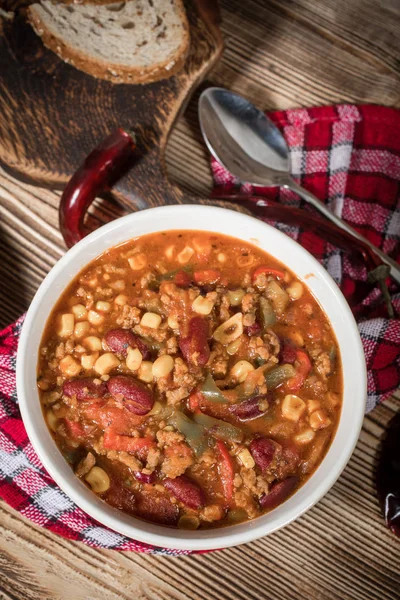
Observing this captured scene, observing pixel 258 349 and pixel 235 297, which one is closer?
pixel 258 349

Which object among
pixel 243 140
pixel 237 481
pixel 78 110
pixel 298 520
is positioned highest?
pixel 78 110

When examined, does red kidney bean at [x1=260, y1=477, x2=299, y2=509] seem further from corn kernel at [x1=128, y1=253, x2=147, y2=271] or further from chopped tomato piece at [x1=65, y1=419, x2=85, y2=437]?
corn kernel at [x1=128, y1=253, x2=147, y2=271]

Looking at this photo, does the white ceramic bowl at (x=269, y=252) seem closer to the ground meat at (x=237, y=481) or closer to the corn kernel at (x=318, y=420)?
the corn kernel at (x=318, y=420)

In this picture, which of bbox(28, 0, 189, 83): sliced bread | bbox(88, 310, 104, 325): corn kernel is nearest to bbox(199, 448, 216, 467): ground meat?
bbox(88, 310, 104, 325): corn kernel

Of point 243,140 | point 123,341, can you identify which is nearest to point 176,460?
point 123,341

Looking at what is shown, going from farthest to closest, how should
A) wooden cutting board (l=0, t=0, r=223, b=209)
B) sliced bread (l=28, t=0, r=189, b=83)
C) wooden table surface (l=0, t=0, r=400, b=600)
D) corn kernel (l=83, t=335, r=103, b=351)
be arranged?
sliced bread (l=28, t=0, r=189, b=83) → wooden cutting board (l=0, t=0, r=223, b=209) → wooden table surface (l=0, t=0, r=400, b=600) → corn kernel (l=83, t=335, r=103, b=351)

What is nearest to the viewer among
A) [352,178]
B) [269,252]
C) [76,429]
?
[76,429]

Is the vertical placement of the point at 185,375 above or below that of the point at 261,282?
below

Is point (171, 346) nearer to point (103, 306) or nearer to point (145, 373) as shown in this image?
point (145, 373)
